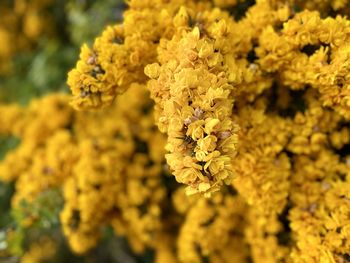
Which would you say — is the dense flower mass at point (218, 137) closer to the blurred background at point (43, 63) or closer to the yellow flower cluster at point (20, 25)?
the blurred background at point (43, 63)

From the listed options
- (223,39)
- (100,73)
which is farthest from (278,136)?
(100,73)

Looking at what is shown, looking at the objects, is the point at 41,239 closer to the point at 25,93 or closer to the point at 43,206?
the point at 43,206

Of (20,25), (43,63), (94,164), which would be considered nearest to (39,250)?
(94,164)

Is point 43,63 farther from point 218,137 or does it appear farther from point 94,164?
point 218,137

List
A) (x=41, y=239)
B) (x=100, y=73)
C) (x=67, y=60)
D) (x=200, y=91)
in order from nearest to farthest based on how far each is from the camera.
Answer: (x=200, y=91) → (x=100, y=73) → (x=41, y=239) → (x=67, y=60)

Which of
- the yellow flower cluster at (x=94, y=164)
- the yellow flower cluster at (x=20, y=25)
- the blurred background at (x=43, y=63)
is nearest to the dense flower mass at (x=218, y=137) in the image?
the yellow flower cluster at (x=94, y=164)

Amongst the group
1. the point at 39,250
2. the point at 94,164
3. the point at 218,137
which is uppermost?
the point at 94,164

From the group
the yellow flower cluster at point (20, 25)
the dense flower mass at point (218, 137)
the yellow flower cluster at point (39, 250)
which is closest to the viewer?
the dense flower mass at point (218, 137)
